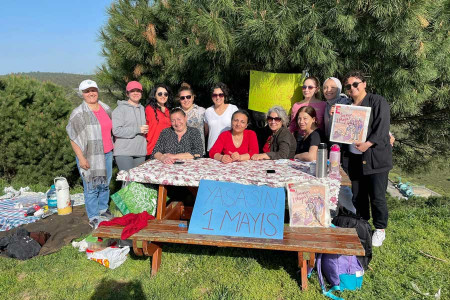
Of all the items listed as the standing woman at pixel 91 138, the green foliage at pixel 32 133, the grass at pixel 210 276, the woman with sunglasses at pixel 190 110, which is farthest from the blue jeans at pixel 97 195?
the green foliage at pixel 32 133

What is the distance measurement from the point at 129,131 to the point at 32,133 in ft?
17.0

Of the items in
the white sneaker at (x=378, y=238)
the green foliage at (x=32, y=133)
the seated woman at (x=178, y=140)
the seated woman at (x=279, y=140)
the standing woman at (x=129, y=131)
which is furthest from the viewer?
the green foliage at (x=32, y=133)

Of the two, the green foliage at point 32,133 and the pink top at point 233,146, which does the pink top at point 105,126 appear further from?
the green foliage at point 32,133

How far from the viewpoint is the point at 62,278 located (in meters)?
3.09

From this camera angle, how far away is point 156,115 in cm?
420

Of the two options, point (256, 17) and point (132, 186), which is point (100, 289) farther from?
point (256, 17)

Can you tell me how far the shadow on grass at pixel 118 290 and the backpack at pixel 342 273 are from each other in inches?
62.0

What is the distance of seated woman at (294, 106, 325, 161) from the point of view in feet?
11.6

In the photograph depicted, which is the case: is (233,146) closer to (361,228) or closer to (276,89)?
(276,89)

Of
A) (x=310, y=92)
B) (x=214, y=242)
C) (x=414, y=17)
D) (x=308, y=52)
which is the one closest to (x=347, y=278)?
(x=214, y=242)

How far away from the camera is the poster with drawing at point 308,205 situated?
2.75 m

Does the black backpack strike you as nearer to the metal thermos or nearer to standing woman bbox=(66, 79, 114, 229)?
the metal thermos

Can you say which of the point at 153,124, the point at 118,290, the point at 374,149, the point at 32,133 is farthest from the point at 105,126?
the point at 32,133

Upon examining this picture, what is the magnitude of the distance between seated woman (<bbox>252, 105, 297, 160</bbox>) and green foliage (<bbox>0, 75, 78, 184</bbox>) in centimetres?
629
